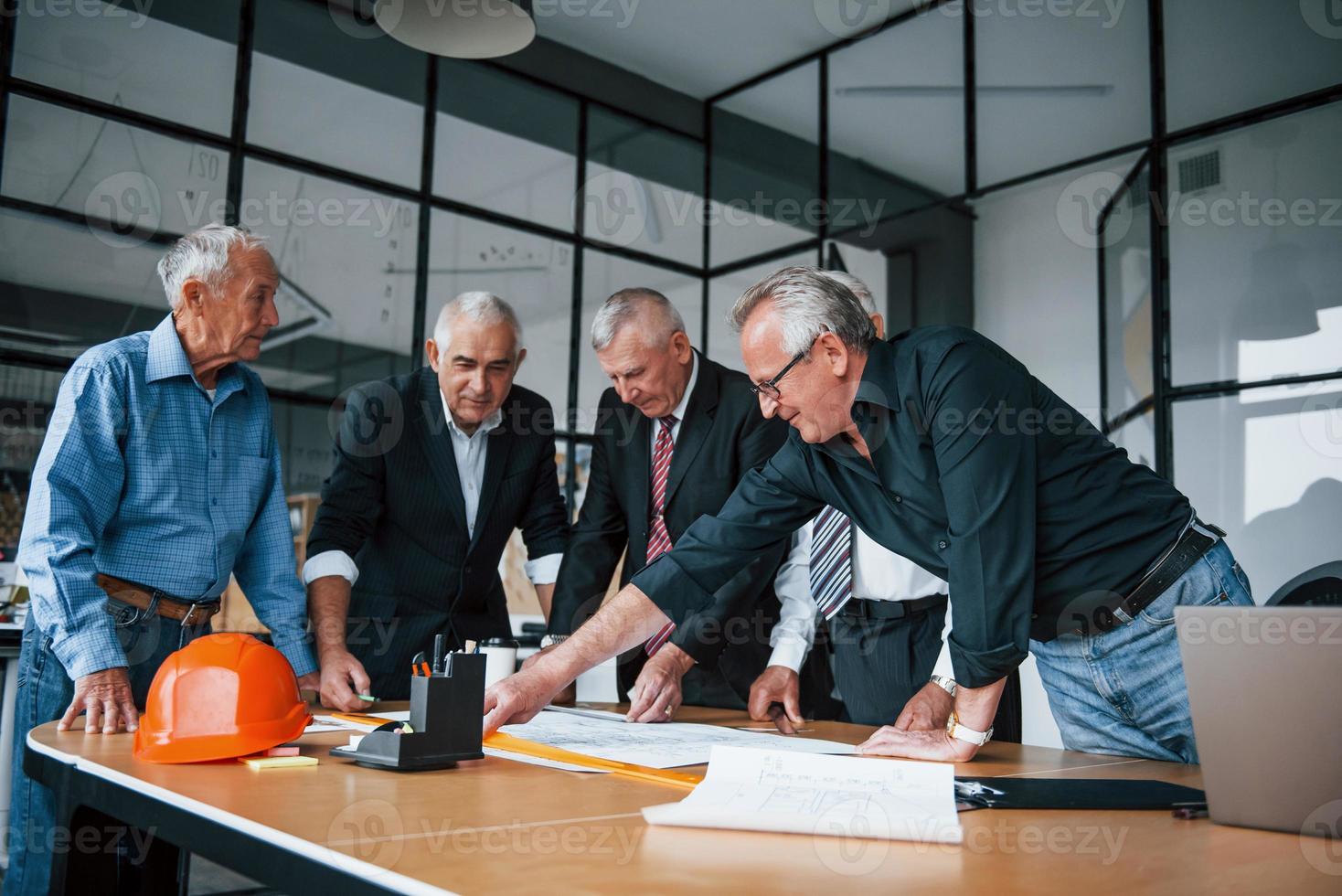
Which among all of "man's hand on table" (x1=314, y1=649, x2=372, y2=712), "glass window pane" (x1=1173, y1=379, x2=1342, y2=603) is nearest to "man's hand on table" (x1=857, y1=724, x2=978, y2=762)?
"man's hand on table" (x1=314, y1=649, x2=372, y2=712)

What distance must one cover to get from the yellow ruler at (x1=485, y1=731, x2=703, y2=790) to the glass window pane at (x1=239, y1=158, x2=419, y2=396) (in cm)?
426

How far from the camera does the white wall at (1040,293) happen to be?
5.97m

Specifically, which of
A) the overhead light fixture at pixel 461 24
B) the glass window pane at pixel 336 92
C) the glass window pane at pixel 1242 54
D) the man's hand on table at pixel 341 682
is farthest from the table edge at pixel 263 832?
the glass window pane at pixel 1242 54

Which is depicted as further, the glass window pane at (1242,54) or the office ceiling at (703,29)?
the office ceiling at (703,29)

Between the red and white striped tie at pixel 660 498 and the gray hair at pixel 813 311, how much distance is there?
0.98m

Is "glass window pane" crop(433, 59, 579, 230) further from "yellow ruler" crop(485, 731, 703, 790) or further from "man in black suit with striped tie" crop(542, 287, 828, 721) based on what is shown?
"yellow ruler" crop(485, 731, 703, 790)

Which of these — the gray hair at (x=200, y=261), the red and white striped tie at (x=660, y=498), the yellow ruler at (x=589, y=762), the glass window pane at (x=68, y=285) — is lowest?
the yellow ruler at (x=589, y=762)

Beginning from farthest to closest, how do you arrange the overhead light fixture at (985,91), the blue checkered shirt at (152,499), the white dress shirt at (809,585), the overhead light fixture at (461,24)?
1. the overhead light fixture at (985,91)
2. the overhead light fixture at (461,24)
3. the white dress shirt at (809,585)
4. the blue checkered shirt at (152,499)

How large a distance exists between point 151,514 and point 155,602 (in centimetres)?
17

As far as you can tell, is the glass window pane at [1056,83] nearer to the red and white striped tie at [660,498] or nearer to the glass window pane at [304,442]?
the red and white striped tie at [660,498]

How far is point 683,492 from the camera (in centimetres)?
277

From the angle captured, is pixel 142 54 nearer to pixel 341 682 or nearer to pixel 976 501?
pixel 341 682

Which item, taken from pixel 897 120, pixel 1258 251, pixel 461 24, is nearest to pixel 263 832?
pixel 461 24

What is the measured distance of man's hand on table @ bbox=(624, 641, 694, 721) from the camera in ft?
6.95
